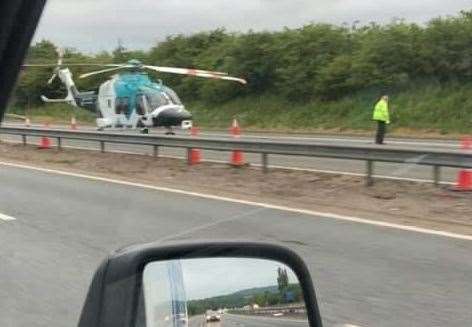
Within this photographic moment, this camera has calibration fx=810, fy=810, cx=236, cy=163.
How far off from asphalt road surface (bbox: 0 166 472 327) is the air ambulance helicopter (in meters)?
1.45

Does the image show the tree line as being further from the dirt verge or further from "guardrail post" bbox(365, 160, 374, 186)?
"guardrail post" bbox(365, 160, 374, 186)

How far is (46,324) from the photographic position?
18.3 feet

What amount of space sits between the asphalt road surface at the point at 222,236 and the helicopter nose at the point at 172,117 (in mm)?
8447

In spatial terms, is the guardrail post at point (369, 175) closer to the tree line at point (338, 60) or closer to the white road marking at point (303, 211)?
the white road marking at point (303, 211)

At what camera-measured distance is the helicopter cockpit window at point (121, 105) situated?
1345 cm

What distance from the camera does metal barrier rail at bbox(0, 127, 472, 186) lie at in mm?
12172

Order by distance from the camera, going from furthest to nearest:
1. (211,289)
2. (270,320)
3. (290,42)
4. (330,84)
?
1. (330,84)
2. (290,42)
3. (270,320)
4. (211,289)

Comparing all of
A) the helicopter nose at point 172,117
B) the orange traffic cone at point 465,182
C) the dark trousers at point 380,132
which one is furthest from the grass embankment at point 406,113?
the orange traffic cone at point 465,182

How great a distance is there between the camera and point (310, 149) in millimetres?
14305

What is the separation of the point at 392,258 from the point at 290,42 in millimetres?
21035

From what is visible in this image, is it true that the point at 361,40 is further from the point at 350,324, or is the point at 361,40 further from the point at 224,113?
the point at 350,324

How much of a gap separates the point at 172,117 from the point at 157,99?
2.85 metres

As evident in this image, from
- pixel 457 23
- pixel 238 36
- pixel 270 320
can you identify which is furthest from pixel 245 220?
pixel 457 23

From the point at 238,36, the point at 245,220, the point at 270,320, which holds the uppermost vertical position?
the point at 238,36
